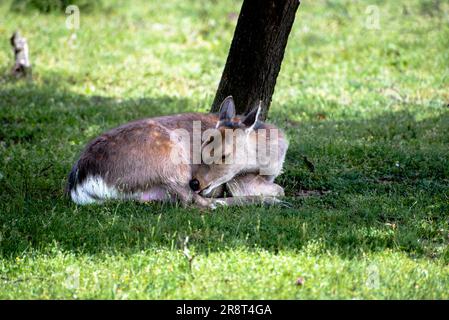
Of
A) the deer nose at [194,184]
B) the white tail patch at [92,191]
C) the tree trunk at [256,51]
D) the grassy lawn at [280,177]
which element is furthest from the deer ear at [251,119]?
the white tail patch at [92,191]

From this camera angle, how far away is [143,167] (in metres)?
6.80

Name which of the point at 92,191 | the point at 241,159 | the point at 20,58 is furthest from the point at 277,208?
the point at 20,58

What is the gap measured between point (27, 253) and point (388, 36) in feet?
33.4

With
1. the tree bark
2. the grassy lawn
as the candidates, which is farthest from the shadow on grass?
the tree bark

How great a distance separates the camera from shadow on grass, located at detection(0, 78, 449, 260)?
5.93m

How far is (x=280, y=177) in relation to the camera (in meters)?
7.95

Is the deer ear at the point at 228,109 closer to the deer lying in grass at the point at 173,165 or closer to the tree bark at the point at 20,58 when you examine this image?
the deer lying in grass at the point at 173,165

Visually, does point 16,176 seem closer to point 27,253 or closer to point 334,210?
point 27,253

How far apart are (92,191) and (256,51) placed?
8.23 feet

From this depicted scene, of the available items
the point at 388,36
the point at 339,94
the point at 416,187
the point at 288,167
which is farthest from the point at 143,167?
the point at 388,36

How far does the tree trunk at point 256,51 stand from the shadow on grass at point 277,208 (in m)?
0.90

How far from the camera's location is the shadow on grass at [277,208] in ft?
19.4

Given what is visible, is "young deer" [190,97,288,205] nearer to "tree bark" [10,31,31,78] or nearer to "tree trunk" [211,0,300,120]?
"tree trunk" [211,0,300,120]

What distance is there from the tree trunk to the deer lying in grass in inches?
39.0
